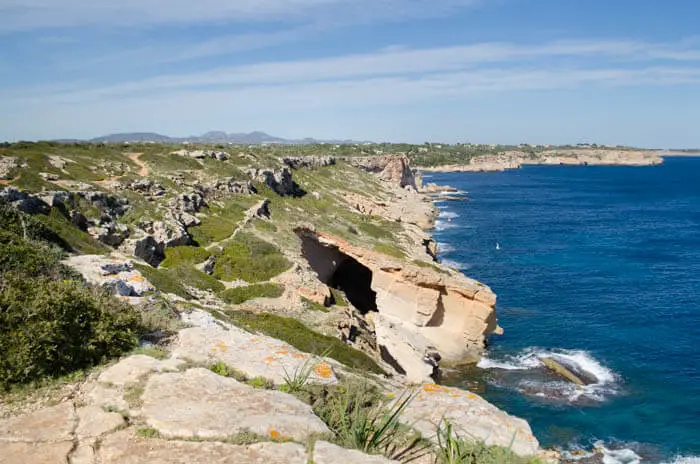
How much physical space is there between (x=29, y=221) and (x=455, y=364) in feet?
84.9

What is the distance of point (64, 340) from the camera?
751 cm

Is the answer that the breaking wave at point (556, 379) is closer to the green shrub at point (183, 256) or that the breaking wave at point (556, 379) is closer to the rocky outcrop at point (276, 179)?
the green shrub at point (183, 256)

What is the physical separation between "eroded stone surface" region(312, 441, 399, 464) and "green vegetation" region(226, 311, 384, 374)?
Result: 9.98m

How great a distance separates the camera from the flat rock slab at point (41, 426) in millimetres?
5703

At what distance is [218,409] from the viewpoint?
658 centimetres

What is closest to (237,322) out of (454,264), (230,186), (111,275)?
(111,275)

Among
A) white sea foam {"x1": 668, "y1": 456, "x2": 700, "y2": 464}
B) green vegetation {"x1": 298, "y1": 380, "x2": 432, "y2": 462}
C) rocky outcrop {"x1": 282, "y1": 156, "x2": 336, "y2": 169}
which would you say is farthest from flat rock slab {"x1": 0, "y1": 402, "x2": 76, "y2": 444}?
rocky outcrop {"x1": 282, "y1": 156, "x2": 336, "y2": 169}

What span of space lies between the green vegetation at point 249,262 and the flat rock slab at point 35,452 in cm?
2032

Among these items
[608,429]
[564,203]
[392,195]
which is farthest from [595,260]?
[564,203]

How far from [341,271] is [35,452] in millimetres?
38878

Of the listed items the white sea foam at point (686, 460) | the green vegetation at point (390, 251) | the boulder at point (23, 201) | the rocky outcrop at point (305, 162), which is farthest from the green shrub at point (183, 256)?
the rocky outcrop at point (305, 162)

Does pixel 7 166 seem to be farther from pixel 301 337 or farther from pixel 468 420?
pixel 468 420

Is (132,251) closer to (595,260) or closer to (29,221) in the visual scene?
(29,221)

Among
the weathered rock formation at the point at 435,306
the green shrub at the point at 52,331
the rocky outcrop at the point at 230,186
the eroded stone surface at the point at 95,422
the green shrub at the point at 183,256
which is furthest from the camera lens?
the rocky outcrop at the point at 230,186
